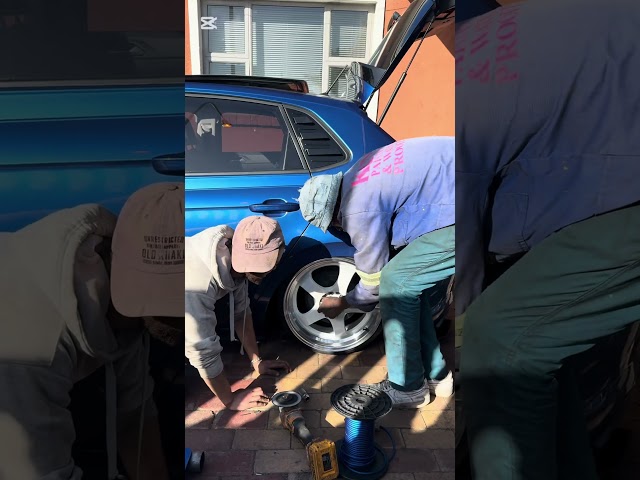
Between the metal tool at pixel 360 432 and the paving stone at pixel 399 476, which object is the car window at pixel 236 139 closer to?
the metal tool at pixel 360 432

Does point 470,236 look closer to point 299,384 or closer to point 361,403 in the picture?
point 361,403

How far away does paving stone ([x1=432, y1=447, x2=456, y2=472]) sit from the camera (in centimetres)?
139

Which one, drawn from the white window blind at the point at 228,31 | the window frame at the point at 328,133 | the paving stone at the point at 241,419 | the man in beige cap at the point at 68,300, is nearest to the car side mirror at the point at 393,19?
the window frame at the point at 328,133

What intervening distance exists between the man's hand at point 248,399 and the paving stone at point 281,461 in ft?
0.52

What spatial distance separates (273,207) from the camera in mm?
1472

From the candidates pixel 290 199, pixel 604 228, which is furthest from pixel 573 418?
pixel 290 199

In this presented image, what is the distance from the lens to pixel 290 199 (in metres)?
1.49

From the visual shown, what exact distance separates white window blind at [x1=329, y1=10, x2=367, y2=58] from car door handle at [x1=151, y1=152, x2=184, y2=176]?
3.20 feet

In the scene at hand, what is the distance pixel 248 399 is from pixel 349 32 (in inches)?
51.5

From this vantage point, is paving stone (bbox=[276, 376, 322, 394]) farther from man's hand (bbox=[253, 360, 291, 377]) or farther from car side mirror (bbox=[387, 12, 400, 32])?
car side mirror (bbox=[387, 12, 400, 32])

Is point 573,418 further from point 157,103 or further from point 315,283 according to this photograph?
point 315,283

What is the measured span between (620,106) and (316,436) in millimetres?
1239

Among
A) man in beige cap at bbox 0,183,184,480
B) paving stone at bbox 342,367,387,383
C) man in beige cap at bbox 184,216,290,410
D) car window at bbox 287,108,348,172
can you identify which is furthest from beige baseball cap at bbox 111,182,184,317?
paving stone at bbox 342,367,387,383

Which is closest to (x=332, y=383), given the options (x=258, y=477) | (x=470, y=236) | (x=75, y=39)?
(x=258, y=477)
